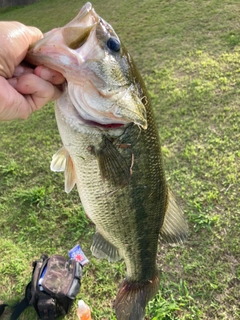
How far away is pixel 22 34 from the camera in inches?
47.5

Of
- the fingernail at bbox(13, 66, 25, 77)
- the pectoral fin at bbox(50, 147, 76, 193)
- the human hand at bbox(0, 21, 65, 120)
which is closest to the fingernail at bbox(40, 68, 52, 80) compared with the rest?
the human hand at bbox(0, 21, 65, 120)

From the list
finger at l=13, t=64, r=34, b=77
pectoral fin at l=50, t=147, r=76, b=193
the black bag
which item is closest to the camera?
finger at l=13, t=64, r=34, b=77

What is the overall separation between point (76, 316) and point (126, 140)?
1795 millimetres

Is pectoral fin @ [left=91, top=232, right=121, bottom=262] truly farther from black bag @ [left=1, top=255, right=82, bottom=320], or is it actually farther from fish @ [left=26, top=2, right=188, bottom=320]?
black bag @ [left=1, top=255, right=82, bottom=320]

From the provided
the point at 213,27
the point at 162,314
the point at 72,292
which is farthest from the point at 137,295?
the point at 213,27

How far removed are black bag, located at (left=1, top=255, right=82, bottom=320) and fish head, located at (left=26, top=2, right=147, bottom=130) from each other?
1662 mm

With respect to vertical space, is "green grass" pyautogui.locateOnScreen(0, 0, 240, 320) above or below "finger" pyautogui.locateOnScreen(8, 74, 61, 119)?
below

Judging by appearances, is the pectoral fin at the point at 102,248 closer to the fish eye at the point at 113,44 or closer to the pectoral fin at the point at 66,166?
the pectoral fin at the point at 66,166

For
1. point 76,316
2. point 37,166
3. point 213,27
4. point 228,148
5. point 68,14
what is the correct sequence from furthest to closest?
point 68,14
point 213,27
point 37,166
point 228,148
point 76,316

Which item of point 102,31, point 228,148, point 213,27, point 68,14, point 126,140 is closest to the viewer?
point 102,31

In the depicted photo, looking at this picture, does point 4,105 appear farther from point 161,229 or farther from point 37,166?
point 37,166

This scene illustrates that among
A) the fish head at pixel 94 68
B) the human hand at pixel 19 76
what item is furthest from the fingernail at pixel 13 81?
the fish head at pixel 94 68

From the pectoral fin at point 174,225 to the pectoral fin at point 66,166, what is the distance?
1.69ft

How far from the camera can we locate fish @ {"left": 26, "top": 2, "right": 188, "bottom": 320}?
117cm
